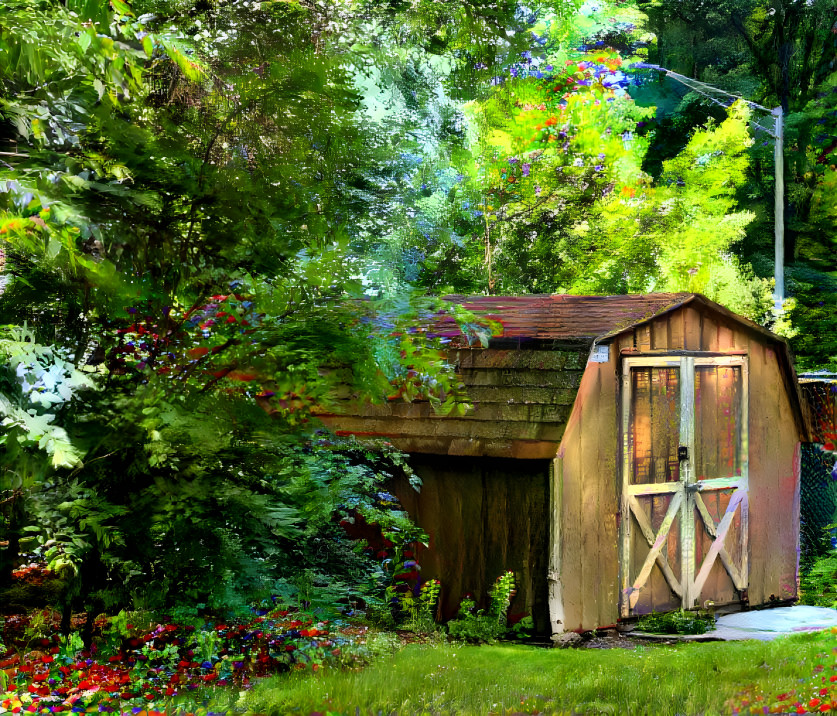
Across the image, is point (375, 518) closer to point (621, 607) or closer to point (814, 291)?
point (621, 607)

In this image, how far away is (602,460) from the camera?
28.0 ft

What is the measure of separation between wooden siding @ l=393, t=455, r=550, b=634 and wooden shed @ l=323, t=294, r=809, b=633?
0.01m

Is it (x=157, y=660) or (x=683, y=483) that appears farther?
(x=683, y=483)

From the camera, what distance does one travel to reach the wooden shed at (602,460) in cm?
816

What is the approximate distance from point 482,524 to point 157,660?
3069 mm

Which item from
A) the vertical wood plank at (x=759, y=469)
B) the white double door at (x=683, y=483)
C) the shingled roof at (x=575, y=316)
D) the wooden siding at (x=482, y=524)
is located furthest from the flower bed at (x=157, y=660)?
the vertical wood plank at (x=759, y=469)

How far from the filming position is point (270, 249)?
5988 millimetres

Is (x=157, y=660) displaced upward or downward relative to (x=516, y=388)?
downward

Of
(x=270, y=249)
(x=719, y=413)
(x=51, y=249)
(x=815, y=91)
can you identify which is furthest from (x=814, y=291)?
(x=51, y=249)

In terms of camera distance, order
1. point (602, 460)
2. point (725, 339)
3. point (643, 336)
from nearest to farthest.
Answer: point (602, 460), point (643, 336), point (725, 339)

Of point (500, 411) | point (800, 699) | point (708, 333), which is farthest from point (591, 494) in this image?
point (800, 699)

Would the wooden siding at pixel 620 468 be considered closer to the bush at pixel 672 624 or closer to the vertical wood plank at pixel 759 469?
the vertical wood plank at pixel 759 469

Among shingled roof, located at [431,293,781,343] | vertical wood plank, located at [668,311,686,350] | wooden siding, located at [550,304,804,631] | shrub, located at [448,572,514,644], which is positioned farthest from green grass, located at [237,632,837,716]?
vertical wood plank, located at [668,311,686,350]

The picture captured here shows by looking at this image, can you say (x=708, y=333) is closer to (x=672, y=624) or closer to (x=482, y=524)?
(x=672, y=624)
